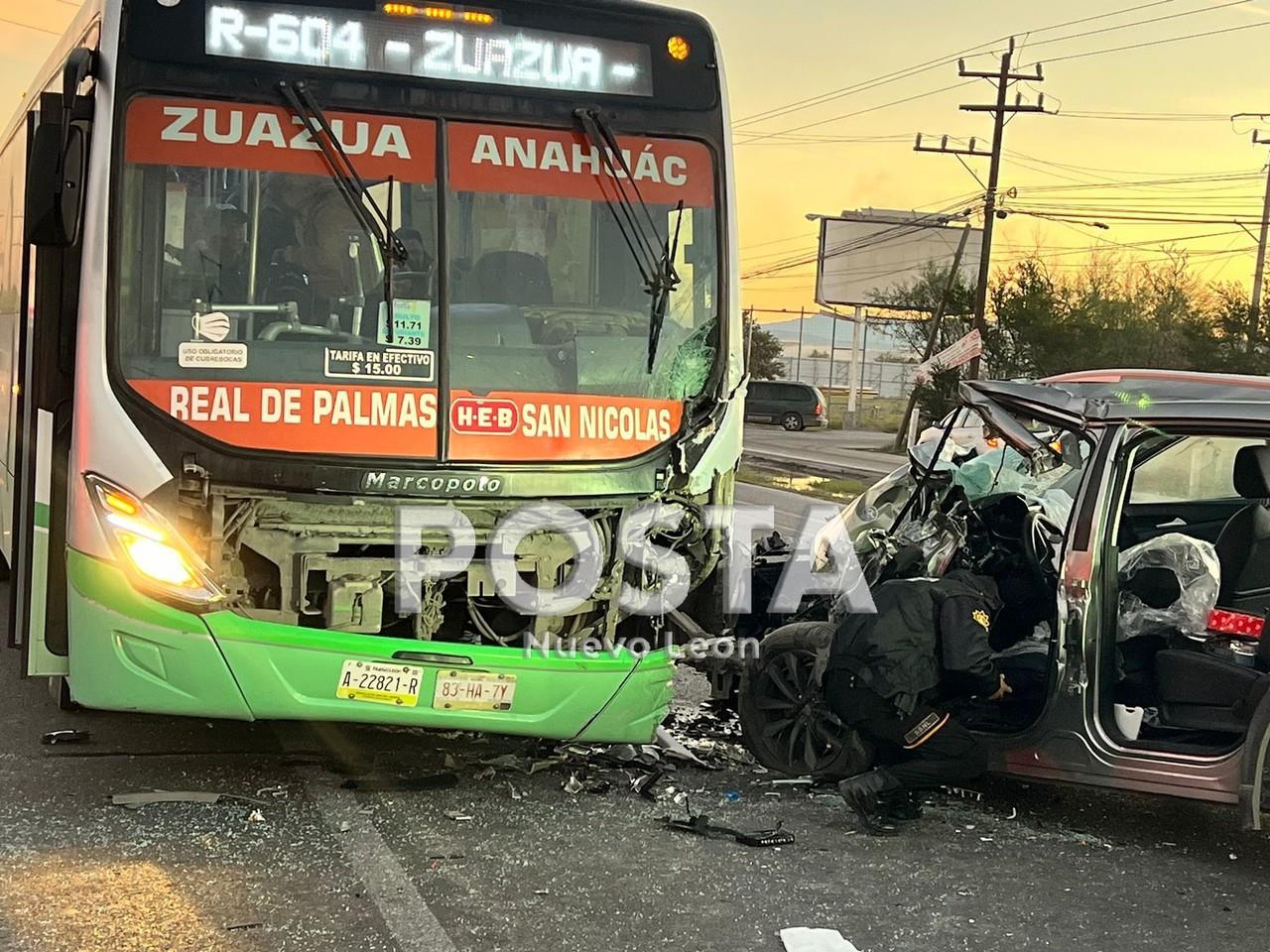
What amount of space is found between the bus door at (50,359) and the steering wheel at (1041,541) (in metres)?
3.82

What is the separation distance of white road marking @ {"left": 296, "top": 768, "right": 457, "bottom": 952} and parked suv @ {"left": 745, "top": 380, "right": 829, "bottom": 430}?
5039cm

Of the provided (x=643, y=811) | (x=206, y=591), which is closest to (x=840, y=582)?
(x=643, y=811)

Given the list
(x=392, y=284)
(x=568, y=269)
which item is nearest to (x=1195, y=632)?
(x=568, y=269)

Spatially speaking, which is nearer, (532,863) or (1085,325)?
(532,863)

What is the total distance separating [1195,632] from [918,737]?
1.16 meters

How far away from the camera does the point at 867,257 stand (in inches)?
2662

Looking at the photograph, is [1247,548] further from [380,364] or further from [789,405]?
[789,405]

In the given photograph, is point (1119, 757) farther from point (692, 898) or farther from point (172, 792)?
point (172, 792)

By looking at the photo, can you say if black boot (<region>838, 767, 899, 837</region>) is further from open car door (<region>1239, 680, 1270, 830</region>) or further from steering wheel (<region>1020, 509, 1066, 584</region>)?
open car door (<region>1239, 680, 1270, 830</region>)

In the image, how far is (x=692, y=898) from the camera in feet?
15.3

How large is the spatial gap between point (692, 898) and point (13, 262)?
18.0 ft

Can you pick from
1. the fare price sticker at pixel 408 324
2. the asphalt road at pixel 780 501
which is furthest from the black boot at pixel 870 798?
the asphalt road at pixel 780 501

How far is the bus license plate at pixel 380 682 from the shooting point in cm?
534

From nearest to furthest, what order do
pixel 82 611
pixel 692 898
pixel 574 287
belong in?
1. pixel 692 898
2. pixel 82 611
3. pixel 574 287
